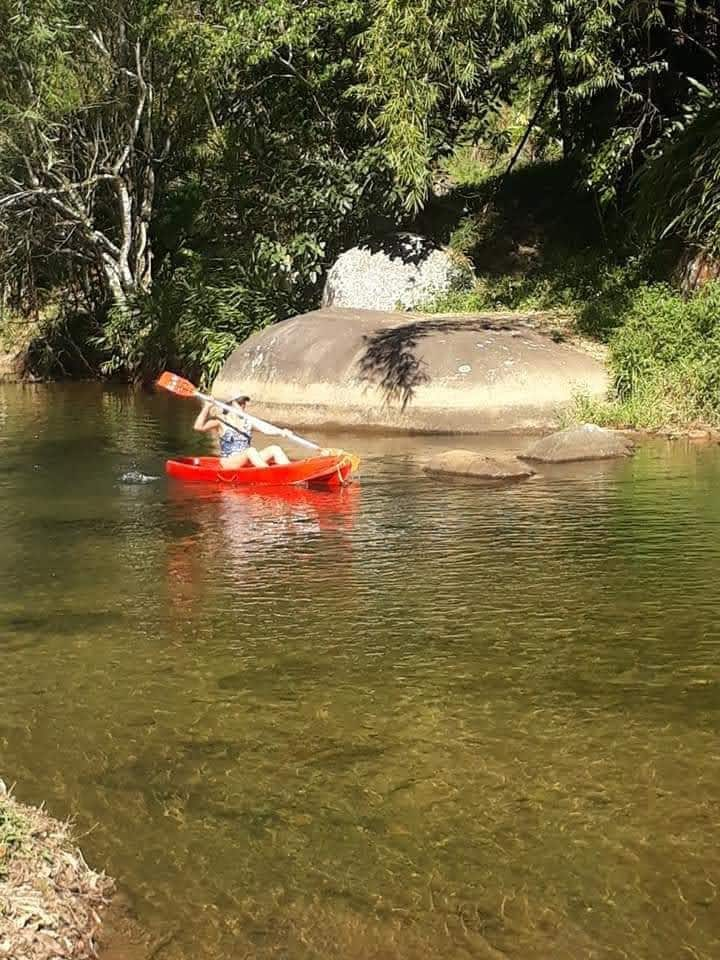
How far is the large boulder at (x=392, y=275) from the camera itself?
68.8 ft

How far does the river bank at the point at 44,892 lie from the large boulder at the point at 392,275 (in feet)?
55.6

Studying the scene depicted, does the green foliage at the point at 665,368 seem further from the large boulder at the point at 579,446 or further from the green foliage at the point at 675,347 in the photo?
the large boulder at the point at 579,446

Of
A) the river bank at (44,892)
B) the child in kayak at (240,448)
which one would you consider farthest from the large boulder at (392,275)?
the river bank at (44,892)

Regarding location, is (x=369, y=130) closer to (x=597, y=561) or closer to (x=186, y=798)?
(x=597, y=561)

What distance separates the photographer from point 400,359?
659 inches

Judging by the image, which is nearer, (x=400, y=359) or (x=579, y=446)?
(x=579, y=446)

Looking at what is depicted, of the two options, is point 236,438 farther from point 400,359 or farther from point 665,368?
point 665,368

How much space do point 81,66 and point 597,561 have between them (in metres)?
18.5

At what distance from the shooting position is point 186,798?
5.15 m

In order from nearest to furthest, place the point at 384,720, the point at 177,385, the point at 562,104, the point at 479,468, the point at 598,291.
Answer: the point at 384,720, the point at 479,468, the point at 177,385, the point at 598,291, the point at 562,104

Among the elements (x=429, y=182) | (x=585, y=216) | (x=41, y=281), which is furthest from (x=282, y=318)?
(x=41, y=281)

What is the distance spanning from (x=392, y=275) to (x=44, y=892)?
17915mm

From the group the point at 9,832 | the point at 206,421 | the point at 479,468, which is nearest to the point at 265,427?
the point at 206,421

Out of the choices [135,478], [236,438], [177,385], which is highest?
[177,385]
